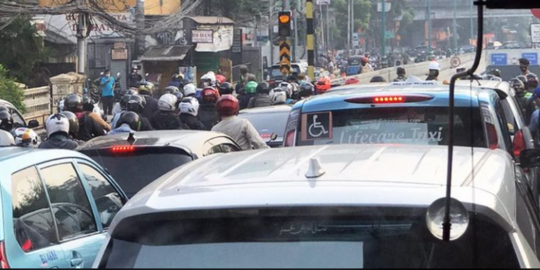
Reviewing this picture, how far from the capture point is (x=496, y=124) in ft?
22.9

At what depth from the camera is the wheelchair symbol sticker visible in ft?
23.6

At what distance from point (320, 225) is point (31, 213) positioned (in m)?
2.88

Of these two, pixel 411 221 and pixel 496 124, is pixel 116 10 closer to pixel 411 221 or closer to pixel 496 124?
pixel 496 124

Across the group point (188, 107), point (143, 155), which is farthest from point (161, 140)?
point (188, 107)

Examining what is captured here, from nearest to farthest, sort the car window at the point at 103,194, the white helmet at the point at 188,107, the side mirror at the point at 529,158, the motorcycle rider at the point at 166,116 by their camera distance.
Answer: the side mirror at the point at 529,158 → the car window at the point at 103,194 → the white helmet at the point at 188,107 → the motorcycle rider at the point at 166,116

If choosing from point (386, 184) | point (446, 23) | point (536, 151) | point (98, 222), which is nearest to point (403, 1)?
point (446, 23)

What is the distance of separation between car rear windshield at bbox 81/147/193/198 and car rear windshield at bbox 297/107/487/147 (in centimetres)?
194

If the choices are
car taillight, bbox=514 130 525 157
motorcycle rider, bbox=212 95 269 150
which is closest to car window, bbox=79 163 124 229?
car taillight, bbox=514 130 525 157

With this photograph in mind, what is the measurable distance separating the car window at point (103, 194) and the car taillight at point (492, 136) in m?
2.56

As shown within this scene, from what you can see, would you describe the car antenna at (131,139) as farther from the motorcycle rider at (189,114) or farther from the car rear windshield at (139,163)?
the motorcycle rider at (189,114)

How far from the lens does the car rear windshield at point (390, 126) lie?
688cm

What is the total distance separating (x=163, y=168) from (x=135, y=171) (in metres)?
0.30

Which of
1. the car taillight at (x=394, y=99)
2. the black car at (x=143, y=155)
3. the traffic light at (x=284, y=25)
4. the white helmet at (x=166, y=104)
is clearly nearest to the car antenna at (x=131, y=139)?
the black car at (x=143, y=155)

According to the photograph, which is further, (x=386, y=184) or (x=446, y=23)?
(x=446, y=23)
